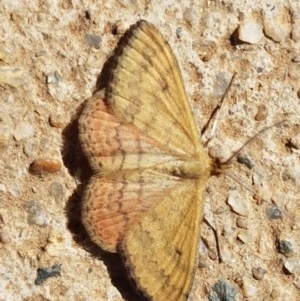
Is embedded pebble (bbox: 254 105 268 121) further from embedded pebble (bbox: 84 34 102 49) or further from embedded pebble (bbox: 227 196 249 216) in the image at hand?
embedded pebble (bbox: 84 34 102 49)

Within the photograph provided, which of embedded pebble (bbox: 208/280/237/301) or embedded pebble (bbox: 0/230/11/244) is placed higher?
embedded pebble (bbox: 208/280/237/301)

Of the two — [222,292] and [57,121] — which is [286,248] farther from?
[57,121]

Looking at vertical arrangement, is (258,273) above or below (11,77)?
below

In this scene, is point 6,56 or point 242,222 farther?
point 242,222

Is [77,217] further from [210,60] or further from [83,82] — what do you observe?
[210,60]

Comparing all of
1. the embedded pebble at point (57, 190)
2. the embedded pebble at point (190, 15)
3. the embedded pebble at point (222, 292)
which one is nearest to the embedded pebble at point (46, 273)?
the embedded pebble at point (57, 190)

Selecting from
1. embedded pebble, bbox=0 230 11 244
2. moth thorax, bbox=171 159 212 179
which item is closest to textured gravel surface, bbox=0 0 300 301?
embedded pebble, bbox=0 230 11 244

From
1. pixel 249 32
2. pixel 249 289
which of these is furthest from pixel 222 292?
pixel 249 32
